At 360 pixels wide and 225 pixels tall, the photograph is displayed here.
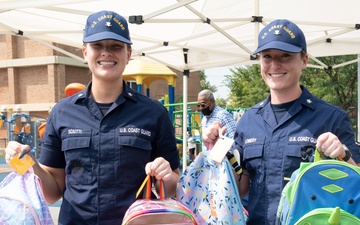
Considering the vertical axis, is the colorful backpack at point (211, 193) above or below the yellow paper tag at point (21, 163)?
below

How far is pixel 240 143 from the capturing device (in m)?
2.14

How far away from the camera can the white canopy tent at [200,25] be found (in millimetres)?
5371

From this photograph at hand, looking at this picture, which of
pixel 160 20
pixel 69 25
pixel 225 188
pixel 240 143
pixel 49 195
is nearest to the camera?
pixel 225 188

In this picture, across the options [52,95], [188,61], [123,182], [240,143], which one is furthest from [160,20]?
[52,95]

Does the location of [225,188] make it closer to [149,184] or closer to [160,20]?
[149,184]

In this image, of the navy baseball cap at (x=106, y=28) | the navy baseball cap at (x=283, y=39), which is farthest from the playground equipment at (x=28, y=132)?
the navy baseball cap at (x=283, y=39)

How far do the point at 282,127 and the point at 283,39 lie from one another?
0.42 m

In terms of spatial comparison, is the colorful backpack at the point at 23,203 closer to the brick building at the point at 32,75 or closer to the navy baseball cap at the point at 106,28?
the navy baseball cap at the point at 106,28

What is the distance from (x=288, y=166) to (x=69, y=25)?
5.32 m

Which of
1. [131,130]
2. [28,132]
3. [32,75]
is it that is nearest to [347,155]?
[131,130]

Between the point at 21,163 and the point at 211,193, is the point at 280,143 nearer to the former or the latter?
the point at 211,193

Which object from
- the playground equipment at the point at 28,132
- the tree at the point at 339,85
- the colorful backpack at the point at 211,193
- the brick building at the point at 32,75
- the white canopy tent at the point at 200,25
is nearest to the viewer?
the colorful backpack at the point at 211,193

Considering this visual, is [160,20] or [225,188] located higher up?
[160,20]

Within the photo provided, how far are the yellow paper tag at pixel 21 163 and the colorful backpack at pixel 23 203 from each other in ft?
0.13
